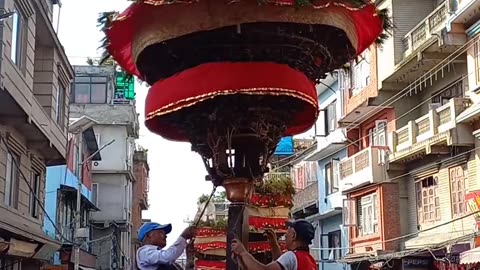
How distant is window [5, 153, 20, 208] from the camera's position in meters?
17.7

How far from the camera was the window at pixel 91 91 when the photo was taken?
4522cm

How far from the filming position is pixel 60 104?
22.9 metres

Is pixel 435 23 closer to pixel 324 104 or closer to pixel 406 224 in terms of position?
pixel 406 224

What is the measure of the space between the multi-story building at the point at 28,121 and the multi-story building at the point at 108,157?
21.2 metres

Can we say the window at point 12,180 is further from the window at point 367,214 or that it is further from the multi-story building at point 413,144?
the window at point 367,214

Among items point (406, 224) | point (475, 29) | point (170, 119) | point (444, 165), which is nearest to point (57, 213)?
point (406, 224)

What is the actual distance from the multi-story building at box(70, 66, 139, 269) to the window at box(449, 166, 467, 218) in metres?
25.7

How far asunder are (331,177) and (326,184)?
1.17 m

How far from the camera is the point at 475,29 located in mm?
19297

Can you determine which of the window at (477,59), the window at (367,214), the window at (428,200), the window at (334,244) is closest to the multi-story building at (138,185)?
the window at (334,244)

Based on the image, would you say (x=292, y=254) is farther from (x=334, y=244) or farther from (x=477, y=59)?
(x=334, y=244)

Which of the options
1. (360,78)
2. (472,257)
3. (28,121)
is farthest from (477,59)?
(28,121)

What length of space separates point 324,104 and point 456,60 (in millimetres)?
11777

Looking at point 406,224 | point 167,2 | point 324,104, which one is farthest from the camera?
point 324,104
